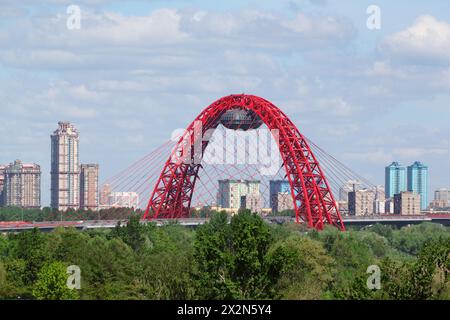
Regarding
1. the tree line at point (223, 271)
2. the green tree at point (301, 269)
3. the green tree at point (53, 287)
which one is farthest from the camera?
the green tree at point (53, 287)

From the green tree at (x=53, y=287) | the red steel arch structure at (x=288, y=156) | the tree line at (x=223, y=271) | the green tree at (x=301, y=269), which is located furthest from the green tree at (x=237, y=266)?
the red steel arch structure at (x=288, y=156)

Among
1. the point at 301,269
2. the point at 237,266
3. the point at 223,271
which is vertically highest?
the point at 237,266

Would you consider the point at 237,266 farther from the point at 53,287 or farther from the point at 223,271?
the point at 53,287

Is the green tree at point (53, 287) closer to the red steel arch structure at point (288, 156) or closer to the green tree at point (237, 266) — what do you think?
the green tree at point (237, 266)

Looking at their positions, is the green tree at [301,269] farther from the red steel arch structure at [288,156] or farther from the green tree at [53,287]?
the red steel arch structure at [288,156]

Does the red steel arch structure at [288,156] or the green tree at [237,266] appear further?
the red steel arch structure at [288,156]

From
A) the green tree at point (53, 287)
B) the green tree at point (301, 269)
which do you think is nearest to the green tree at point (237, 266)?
the green tree at point (301, 269)

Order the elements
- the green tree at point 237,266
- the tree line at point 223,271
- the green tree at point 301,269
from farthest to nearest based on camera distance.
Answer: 1. the green tree at point 301,269
2. the tree line at point 223,271
3. the green tree at point 237,266

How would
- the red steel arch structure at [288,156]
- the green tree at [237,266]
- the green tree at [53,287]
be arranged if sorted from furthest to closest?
the red steel arch structure at [288,156]
the green tree at [53,287]
the green tree at [237,266]

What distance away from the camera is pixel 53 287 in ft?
203

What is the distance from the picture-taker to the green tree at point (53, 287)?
61.0 metres

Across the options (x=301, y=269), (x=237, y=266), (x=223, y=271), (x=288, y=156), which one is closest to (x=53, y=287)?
(x=223, y=271)

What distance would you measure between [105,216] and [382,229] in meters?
38.4

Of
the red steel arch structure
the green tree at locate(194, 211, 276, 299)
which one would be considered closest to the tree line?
the green tree at locate(194, 211, 276, 299)
